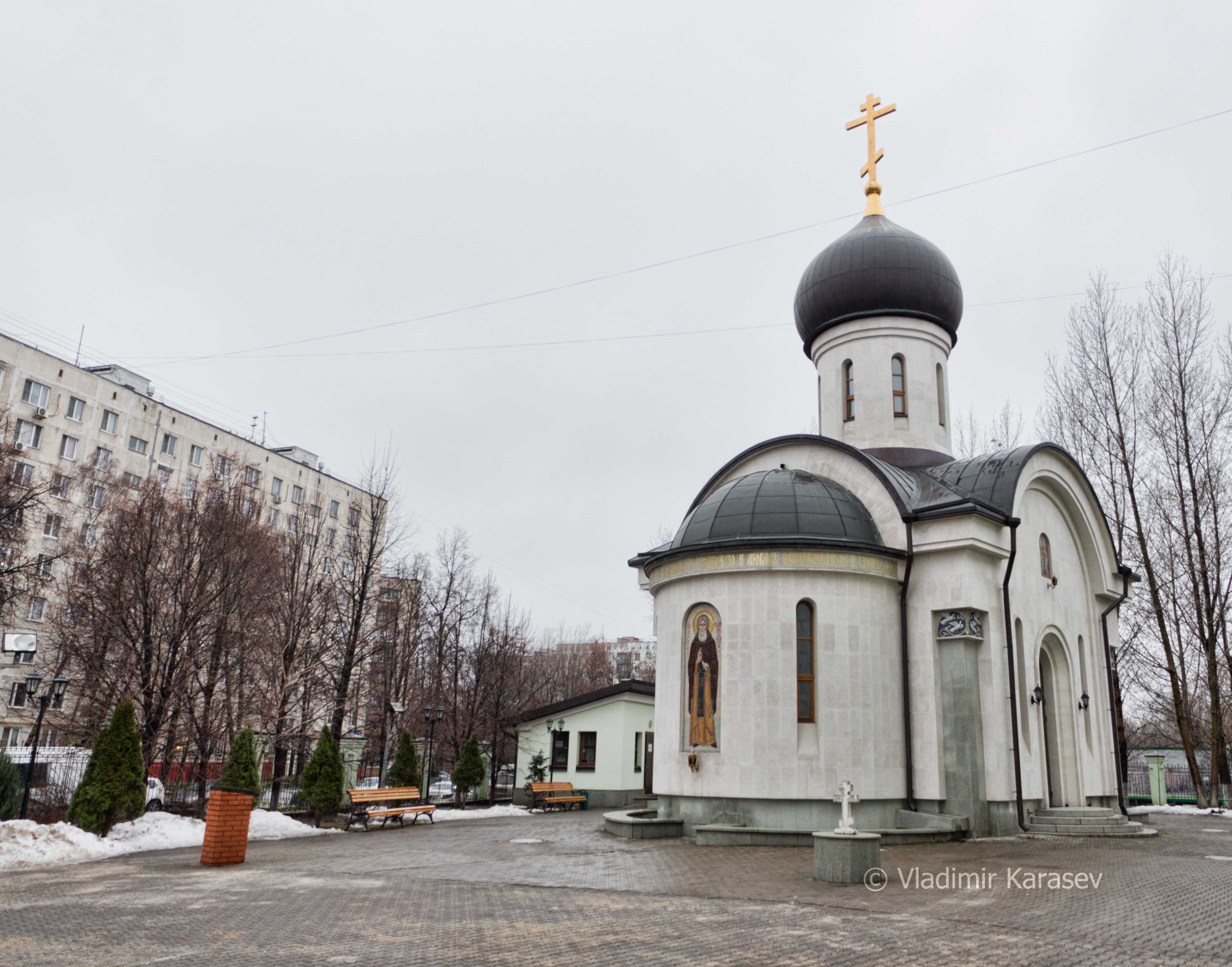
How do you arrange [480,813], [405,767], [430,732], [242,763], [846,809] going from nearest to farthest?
[846,809] → [242,763] → [405,767] → [480,813] → [430,732]

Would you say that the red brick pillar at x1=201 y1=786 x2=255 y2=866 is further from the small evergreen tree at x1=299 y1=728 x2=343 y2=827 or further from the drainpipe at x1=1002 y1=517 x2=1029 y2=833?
the drainpipe at x1=1002 y1=517 x2=1029 y2=833

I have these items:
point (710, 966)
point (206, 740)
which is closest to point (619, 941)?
point (710, 966)

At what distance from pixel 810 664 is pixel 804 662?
0.30 ft

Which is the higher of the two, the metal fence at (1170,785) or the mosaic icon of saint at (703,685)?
the mosaic icon of saint at (703,685)

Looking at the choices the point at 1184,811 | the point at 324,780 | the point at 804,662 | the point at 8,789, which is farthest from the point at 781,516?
the point at 1184,811

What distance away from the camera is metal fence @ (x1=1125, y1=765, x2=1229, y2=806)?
87.6ft

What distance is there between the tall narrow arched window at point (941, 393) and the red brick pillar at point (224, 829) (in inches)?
615

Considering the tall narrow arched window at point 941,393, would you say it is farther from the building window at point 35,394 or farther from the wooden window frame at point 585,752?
the building window at point 35,394

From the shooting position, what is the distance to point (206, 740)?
1816 cm

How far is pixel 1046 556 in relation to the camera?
58.6 feet

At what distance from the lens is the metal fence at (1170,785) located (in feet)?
87.6

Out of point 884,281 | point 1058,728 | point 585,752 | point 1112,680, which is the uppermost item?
point 884,281

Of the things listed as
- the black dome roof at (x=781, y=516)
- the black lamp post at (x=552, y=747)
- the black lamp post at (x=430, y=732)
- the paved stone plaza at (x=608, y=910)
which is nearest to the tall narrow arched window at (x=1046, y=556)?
the black dome roof at (x=781, y=516)

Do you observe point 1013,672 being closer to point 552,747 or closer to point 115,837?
point 115,837
